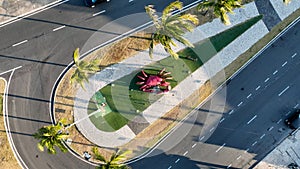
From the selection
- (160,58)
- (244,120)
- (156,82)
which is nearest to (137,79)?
(156,82)

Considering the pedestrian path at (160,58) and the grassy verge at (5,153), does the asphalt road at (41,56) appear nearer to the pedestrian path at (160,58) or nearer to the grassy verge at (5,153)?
the grassy verge at (5,153)

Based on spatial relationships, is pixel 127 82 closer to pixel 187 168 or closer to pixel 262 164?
pixel 187 168

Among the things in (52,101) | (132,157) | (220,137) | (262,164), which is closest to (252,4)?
(220,137)

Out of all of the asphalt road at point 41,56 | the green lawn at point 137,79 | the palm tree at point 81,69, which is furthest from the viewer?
the green lawn at point 137,79

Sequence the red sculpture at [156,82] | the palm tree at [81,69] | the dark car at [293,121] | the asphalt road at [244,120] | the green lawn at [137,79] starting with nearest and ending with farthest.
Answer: the palm tree at [81,69], the red sculpture at [156,82], the green lawn at [137,79], the asphalt road at [244,120], the dark car at [293,121]

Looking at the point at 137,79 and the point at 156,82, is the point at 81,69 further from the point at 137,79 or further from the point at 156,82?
the point at 156,82

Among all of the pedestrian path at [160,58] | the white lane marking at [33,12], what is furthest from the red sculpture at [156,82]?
the white lane marking at [33,12]

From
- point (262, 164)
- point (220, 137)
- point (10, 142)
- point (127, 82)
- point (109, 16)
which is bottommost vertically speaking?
point (262, 164)
